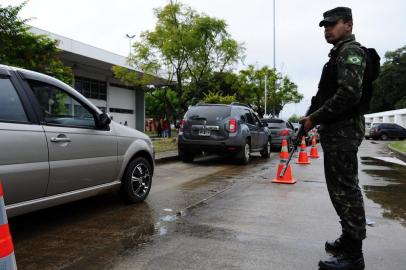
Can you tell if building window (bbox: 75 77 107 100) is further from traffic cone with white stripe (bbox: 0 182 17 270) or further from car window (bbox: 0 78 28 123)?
traffic cone with white stripe (bbox: 0 182 17 270)

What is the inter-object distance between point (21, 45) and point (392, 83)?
2846 inches

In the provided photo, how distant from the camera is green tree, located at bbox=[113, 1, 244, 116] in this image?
19109 millimetres

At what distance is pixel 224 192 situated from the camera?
7207 mm

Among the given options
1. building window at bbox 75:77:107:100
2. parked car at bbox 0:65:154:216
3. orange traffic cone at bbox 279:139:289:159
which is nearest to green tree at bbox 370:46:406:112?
building window at bbox 75:77:107:100

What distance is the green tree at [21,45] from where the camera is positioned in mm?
10539

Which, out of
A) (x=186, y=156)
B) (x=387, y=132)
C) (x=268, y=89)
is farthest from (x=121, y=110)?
(x=186, y=156)

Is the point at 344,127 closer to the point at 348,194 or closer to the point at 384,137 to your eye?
the point at 348,194

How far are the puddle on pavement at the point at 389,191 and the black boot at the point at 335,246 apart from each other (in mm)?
1696

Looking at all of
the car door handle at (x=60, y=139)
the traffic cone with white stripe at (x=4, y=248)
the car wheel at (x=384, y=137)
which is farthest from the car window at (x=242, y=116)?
the car wheel at (x=384, y=137)

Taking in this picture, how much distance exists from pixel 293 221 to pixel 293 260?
57.8 inches

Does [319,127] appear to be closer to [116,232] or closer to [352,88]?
[352,88]

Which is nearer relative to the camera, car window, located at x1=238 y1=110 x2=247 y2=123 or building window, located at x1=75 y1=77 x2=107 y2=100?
car window, located at x1=238 y1=110 x2=247 y2=123

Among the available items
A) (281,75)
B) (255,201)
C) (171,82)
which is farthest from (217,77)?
(281,75)

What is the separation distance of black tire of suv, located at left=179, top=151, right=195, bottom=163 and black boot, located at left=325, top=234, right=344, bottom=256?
8.30 meters
